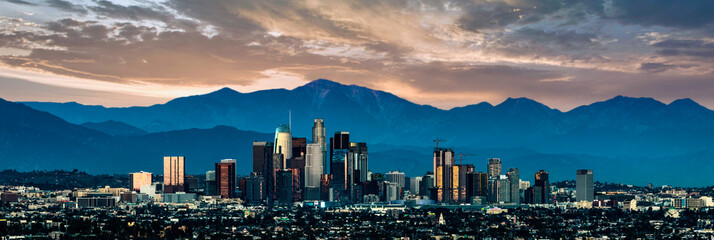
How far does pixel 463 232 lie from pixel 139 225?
49916 mm

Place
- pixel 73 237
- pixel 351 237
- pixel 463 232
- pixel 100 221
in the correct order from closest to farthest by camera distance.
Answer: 1. pixel 73 237
2. pixel 351 237
3. pixel 463 232
4. pixel 100 221

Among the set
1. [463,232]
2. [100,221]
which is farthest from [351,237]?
[100,221]

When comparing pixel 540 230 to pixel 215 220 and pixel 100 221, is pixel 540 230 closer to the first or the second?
pixel 215 220

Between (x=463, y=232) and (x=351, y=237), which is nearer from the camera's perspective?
(x=351, y=237)

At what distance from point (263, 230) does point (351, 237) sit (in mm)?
19537

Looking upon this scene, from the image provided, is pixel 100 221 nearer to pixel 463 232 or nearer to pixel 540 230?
pixel 463 232

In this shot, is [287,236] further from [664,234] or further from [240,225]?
[664,234]

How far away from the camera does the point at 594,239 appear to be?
525 feet

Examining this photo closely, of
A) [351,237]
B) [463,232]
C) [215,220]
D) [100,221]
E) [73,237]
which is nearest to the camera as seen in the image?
[73,237]

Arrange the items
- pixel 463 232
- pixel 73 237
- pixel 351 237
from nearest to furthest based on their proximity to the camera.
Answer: pixel 73 237 → pixel 351 237 → pixel 463 232

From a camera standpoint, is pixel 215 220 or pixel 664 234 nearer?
pixel 664 234

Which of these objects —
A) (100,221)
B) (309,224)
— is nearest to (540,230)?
(309,224)

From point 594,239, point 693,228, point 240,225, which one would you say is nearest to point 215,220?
point 240,225

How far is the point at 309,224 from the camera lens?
7441 inches
